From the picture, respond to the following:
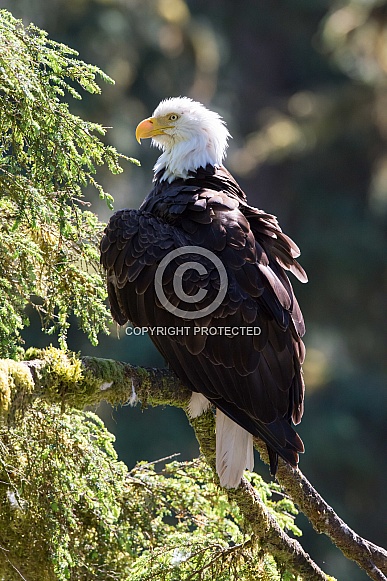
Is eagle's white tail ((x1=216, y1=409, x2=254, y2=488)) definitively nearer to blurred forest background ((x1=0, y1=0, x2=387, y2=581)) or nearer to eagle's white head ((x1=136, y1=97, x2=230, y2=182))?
eagle's white head ((x1=136, y1=97, x2=230, y2=182))

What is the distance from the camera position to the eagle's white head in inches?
211

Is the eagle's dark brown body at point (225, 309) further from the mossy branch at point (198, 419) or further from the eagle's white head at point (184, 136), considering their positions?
the eagle's white head at point (184, 136)

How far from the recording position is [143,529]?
4625mm

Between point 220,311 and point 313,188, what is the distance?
17.0 m

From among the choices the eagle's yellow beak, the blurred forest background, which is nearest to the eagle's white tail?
the eagle's yellow beak

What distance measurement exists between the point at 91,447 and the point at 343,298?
622 inches

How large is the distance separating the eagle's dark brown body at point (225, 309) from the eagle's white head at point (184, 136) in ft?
2.14

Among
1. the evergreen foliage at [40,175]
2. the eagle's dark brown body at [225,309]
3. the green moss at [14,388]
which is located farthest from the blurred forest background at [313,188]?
the green moss at [14,388]

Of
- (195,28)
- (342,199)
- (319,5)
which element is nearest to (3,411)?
(195,28)

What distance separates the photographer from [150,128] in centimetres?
559

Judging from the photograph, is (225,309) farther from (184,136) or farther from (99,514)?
(184,136)

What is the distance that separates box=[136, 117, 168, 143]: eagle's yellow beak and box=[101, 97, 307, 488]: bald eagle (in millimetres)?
944

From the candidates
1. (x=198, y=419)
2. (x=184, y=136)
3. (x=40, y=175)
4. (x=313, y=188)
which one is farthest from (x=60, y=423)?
(x=313, y=188)

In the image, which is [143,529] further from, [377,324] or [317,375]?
[377,324]
